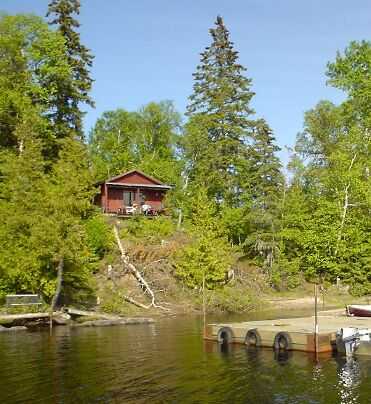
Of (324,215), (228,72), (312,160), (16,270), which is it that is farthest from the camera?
(312,160)

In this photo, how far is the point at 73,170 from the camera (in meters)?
39.0

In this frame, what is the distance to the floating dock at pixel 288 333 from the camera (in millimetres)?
24438

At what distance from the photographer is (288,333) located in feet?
83.0

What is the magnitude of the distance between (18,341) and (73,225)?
9.78 metres

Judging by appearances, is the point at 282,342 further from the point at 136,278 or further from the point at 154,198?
the point at 154,198

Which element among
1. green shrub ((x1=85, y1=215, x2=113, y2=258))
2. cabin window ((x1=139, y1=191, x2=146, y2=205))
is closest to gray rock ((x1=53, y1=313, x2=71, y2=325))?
green shrub ((x1=85, y1=215, x2=113, y2=258))

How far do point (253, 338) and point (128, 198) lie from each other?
35.3 m

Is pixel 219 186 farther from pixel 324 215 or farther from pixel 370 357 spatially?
pixel 370 357

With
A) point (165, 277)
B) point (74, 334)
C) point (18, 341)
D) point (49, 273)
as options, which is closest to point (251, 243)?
point (165, 277)

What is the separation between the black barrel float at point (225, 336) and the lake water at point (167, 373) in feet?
3.33

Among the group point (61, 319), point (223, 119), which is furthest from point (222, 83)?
point (61, 319)

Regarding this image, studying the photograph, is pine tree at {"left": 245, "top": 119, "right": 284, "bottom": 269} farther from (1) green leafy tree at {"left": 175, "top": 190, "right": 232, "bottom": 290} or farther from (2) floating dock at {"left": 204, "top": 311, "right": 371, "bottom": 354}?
(2) floating dock at {"left": 204, "top": 311, "right": 371, "bottom": 354}

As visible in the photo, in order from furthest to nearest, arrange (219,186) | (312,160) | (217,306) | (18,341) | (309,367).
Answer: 1. (312,160)
2. (219,186)
3. (217,306)
4. (18,341)
5. (309,367)

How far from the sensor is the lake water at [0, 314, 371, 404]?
56.9 feet
